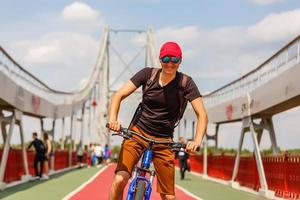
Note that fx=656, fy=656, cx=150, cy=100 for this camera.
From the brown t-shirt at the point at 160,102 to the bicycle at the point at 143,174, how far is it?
24 cm

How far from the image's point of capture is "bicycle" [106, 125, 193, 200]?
5.44 meters

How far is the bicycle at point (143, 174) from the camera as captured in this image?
5438 millimetres

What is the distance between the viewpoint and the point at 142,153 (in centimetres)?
Answer: 584

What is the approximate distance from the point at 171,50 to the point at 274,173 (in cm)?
1193

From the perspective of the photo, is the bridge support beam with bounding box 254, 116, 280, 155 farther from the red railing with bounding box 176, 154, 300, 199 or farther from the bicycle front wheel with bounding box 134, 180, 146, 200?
the bicycle front wheel with bounding box 134, 180, 146, 200

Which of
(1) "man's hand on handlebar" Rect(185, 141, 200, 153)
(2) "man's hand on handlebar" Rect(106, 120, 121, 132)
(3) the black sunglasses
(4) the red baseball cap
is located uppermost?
(4) the red baseball cap

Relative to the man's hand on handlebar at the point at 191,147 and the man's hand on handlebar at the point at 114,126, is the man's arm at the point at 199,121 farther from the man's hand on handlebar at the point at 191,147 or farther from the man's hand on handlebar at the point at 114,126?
the man's hand on handlebar at the point at 114,126

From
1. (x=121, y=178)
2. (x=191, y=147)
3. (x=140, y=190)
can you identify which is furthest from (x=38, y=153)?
(x=191, y=147)

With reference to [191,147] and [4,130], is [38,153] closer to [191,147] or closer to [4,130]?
[4,130]

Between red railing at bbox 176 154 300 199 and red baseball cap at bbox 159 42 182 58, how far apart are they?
9357 millimetres

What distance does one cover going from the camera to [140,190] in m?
5.43

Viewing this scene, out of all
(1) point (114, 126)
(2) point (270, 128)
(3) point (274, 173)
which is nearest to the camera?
(1) point (114, 126)

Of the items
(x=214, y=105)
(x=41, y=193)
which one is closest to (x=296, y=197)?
(x=41, y=193)

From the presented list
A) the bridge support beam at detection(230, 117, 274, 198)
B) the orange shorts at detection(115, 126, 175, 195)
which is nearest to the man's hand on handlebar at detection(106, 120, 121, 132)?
the orange shorts at detection(115, 126, 175, 195)
